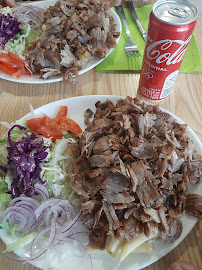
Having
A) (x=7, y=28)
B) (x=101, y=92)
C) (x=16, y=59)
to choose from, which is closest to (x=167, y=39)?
(x=101, y=92)

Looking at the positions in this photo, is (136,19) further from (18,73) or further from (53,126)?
(53,126)

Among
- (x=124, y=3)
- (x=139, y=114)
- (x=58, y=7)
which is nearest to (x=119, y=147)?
(x=139, y=114)

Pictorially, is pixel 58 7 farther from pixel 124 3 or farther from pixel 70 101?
pixel 70 101

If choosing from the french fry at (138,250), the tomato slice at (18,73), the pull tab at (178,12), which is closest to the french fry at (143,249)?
the french fry at (138,250)

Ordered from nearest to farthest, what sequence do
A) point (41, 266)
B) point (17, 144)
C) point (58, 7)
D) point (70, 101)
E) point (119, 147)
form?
point (41, 266) → point (119, 147) → point (17, 144) → point (70, 101) → point (58, 7)

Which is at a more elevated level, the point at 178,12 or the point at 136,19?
the point at 178,12

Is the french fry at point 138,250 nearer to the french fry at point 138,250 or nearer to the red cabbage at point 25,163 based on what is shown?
the french fry at point 138,250

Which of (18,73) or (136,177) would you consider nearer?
(136,177)
